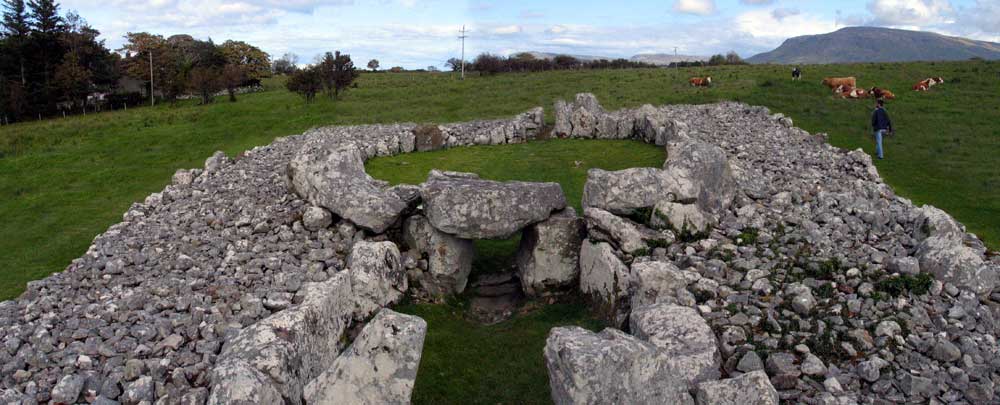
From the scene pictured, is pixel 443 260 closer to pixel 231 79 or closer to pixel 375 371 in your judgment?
pixel 375 371

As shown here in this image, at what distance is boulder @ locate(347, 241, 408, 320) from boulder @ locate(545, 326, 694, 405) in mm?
4050

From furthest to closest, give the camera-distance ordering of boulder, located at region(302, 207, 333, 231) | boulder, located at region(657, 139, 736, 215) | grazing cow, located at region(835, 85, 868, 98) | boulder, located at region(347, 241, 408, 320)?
grazing cow, located at region(835, 85, 868, 98), boulder, located at region(302, 207, 333, 231), boulder, located at region(657, 139, 736, 215), boulder, located at region(347, 241, 408, 320)

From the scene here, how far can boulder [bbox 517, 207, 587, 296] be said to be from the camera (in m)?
10.9

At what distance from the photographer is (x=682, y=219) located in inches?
410

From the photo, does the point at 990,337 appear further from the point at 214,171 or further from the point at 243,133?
the point at 243,133

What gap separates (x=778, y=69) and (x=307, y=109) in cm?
2793

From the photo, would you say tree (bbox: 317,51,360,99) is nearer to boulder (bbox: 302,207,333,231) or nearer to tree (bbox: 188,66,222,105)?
tree (bbox: 188,66,222,105)

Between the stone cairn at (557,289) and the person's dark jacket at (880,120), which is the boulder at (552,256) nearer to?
the stone cairn at (557,289)

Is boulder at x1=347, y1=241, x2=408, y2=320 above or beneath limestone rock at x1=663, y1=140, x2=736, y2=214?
beneath

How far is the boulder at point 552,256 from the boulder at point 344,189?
251cm

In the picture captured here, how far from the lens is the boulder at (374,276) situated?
9727mm

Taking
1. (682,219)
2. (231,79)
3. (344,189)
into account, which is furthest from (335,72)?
(682,219)

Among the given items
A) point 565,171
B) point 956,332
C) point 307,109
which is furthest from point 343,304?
point 307,109

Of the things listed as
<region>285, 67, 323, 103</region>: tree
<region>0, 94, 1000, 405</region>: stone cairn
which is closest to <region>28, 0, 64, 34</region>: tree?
<region>285, 67, 323, 103</region>: tree
